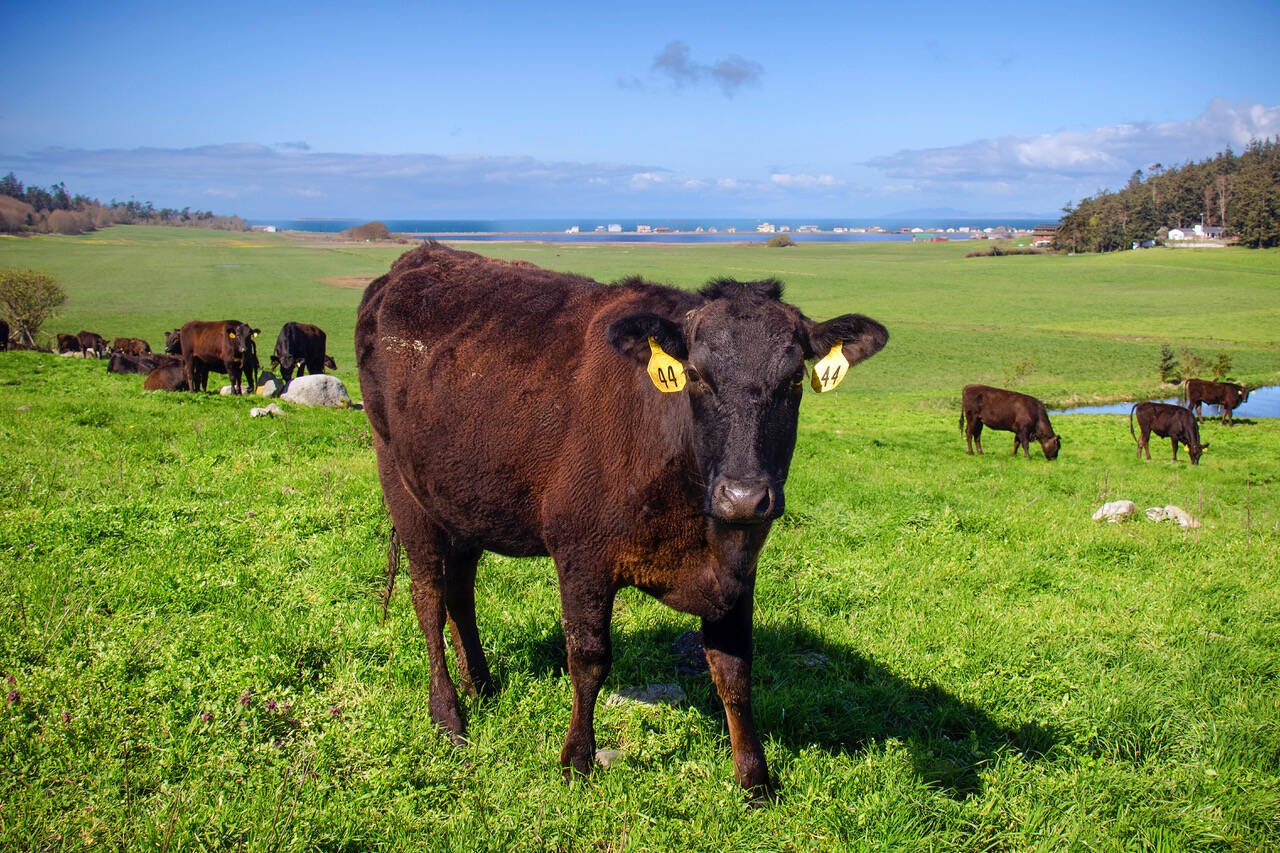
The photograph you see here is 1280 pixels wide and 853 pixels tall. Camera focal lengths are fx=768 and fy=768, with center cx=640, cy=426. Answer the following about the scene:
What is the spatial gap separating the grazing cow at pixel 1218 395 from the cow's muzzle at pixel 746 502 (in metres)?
31.4

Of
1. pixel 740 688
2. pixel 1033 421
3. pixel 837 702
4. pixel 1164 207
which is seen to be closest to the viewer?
pixel 740 688

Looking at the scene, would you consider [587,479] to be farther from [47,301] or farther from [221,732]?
[47,301]

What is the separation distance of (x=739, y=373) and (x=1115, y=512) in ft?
29.1

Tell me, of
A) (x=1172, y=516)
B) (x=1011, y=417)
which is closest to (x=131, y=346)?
(x=1011, y=417)

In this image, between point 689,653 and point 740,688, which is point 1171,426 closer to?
point 689,653

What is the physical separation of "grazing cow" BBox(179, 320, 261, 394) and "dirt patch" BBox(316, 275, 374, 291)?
59.5 m

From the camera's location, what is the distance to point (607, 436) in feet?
13.0

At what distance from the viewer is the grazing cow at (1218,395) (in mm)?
27922

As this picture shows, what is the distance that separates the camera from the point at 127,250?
11019 centimetres

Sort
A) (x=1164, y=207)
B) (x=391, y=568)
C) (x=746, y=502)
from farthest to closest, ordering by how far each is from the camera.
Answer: (x=1164, y=207)
(x=391, y=568)
(x=746, y=502)

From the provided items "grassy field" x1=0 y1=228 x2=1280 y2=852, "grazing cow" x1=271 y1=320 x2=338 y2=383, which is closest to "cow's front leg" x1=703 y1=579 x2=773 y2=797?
"grassy field" x1=0 y1=228 x2=1280 y2=852

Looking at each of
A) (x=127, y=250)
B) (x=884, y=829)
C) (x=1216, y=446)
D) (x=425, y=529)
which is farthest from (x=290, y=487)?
(x=127, y=250)

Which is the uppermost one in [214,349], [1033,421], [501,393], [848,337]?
[848,337]

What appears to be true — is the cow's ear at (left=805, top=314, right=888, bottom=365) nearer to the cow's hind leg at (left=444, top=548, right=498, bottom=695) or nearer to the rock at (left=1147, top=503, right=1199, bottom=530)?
the cow's hind leg at (left=444, top=548, right=498, bottom=695)
